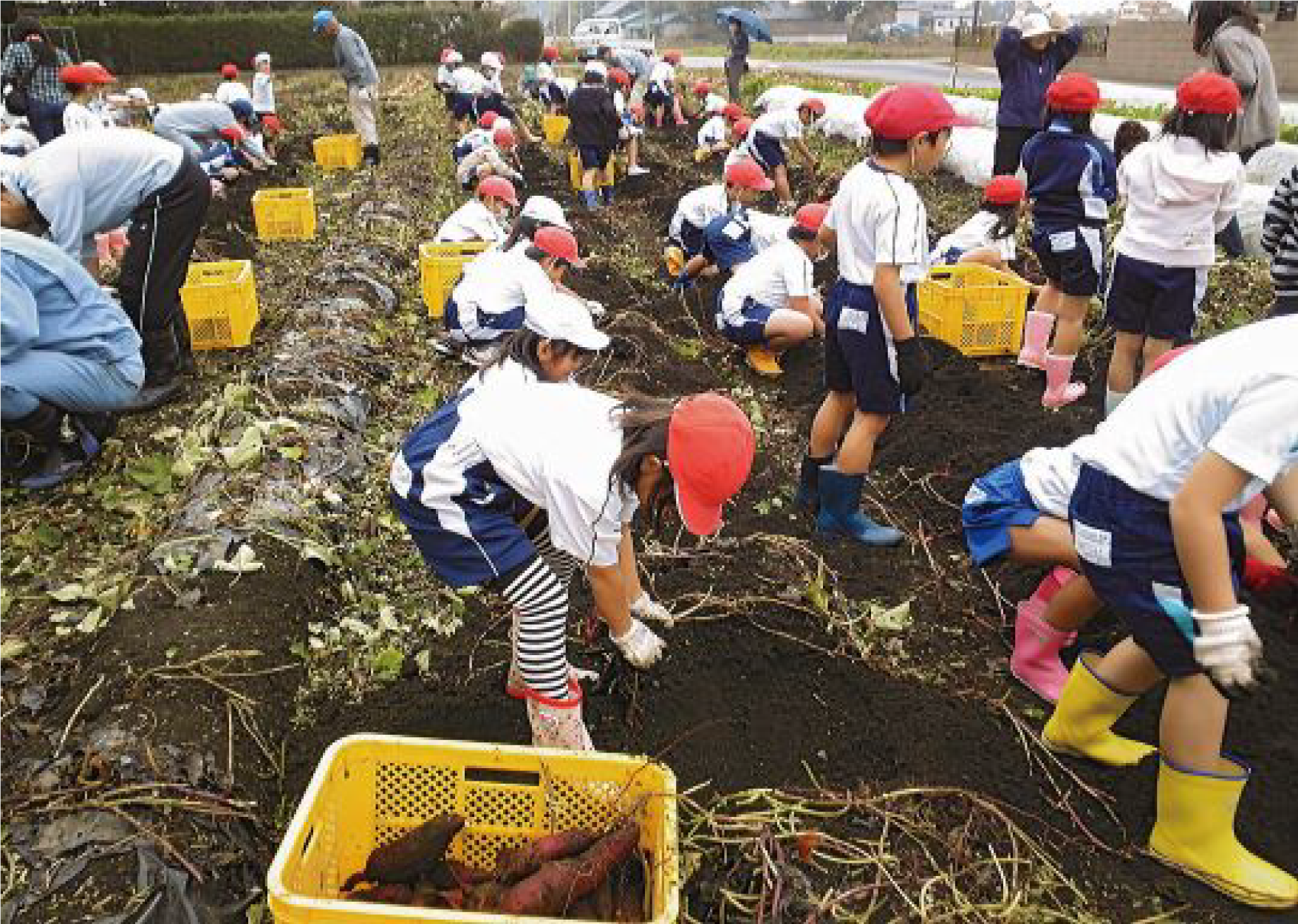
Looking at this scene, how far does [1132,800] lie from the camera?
2582mm

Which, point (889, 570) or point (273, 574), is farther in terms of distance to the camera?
point (889, 570)

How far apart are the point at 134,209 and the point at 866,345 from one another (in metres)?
3.61

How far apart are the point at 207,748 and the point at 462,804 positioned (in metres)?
0.75

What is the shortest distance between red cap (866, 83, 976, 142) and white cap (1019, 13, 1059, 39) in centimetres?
382

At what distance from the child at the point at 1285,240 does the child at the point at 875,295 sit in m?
1.59

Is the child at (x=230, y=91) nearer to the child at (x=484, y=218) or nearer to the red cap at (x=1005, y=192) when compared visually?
the child at (x=484, y=218)

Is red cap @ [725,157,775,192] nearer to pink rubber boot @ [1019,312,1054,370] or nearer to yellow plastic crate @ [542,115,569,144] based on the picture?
pink rubber boot @ [1019,312,1054,370]

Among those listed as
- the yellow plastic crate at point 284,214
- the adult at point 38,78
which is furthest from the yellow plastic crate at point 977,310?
the adult at point 38,78

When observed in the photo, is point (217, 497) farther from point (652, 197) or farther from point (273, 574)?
point (652, 197)

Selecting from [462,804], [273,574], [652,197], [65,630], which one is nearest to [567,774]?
[462,804]

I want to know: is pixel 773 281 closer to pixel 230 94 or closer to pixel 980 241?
pixel 980 241

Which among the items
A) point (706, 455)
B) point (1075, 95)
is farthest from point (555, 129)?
point (706, 455)

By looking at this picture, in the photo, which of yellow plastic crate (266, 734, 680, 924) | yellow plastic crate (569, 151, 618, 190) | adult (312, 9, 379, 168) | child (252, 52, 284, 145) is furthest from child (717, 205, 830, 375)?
child (252, 52, 284, 145)

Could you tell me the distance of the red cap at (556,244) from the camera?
4891mm
